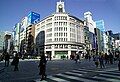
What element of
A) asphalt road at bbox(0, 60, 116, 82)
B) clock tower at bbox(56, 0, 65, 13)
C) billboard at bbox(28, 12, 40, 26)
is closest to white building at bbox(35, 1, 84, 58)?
clock tower at bbox(56, 0, 65, 13)

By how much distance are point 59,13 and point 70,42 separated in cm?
1452

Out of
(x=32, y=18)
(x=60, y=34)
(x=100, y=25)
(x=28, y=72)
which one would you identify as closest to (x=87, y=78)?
(x=28, y=72)

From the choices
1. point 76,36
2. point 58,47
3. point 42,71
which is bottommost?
point 42,71

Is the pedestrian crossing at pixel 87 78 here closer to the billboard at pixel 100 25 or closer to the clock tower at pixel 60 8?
the clock tower at pixel 60 8

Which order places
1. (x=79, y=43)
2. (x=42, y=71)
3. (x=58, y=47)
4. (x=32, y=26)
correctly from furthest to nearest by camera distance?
(x=32, y=26) → (x=79, y=43) → (x=58, y=47) → (x=42, y=71)

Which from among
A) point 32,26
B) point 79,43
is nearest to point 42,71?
point 79,43

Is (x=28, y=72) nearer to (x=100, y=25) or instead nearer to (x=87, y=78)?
(x=87, y=78)

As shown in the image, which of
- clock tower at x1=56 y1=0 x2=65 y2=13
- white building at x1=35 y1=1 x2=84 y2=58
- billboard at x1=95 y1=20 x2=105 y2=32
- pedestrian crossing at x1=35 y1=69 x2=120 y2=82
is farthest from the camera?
billboard at x1=95 y1=20 x2=105 y2=32

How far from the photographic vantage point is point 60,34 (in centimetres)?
8169

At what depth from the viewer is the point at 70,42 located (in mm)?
80750

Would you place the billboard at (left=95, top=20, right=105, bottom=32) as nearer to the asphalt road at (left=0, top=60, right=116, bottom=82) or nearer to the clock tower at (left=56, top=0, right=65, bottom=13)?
the clock tower at (left=56, top=0, right=65, bottom=13)

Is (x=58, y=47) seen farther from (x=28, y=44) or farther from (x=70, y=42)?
(x=28, y=44)

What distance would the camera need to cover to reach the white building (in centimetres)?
7994

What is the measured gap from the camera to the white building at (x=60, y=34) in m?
79.9
